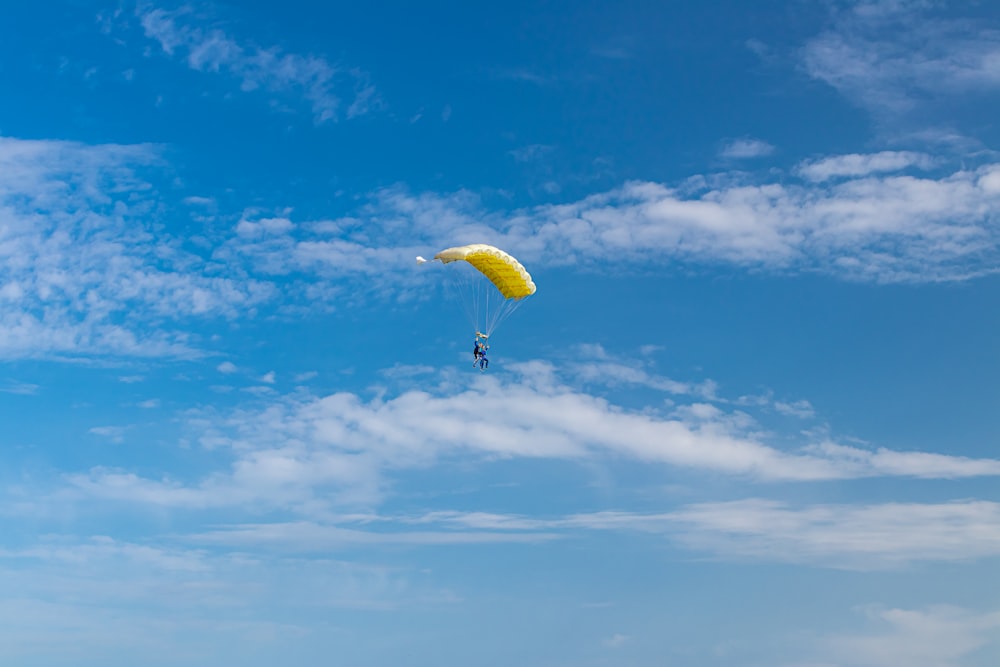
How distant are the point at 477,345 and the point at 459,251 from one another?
583 inches

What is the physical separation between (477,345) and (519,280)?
10.4m

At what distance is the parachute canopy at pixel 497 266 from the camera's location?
3917 inches

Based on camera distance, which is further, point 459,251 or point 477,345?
point 477,345

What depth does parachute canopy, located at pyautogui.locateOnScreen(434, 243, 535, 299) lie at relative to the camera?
99.5m

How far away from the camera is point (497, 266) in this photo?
10269 cm

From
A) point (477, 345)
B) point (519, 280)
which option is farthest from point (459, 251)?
point (477, 345)

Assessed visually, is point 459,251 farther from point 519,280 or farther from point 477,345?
point 477,345

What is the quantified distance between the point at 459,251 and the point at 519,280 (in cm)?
784

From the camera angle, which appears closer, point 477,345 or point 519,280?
point 519,280

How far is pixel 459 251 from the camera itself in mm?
99188

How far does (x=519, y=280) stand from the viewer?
103938mm
